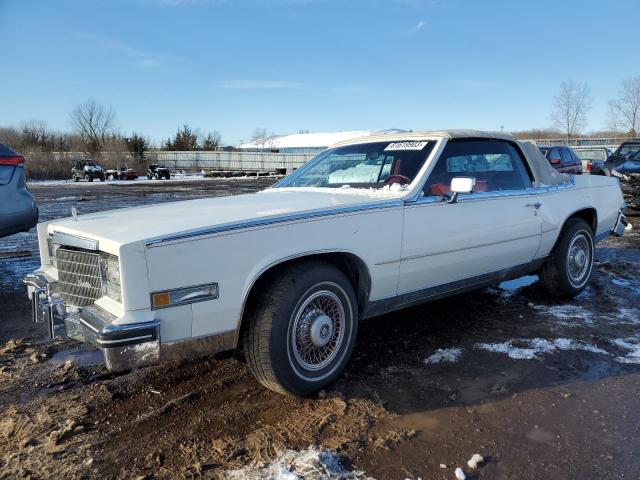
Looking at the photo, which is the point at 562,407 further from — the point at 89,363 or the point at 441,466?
the point at 89,363

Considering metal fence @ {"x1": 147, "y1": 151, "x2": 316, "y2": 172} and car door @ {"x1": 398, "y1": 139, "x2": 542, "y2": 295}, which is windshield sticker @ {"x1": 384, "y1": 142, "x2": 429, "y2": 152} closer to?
car door @ {"x1": 398, "y1": 139, "x2": 542, "y2": 295}

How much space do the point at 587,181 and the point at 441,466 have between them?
396 centimetres

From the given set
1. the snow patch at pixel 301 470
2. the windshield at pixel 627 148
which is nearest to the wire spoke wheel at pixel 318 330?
the snow patch at pixel 301 470

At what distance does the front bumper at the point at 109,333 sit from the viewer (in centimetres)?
246

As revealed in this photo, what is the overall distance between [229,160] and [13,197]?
1845 inches

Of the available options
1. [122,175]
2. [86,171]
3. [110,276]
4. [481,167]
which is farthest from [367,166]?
[122,175]

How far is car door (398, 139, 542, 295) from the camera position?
3.54m

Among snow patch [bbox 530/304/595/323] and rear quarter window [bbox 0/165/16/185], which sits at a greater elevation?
rear quarter window [bbox 0/165/16/185]

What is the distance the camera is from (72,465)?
8.05ft

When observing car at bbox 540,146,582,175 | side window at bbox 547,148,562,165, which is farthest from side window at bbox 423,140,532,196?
side window at bbox 547,148,562,165

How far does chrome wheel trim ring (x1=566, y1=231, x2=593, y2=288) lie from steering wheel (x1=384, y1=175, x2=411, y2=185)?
2.23 meters

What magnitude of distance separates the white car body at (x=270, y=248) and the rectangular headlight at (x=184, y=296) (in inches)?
0.6

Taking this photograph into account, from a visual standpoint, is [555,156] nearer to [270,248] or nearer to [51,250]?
[270,248]

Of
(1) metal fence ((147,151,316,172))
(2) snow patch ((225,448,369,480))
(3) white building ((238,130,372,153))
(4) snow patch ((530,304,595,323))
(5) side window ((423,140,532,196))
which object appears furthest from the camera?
(3) white building ((238,130,372,153))
